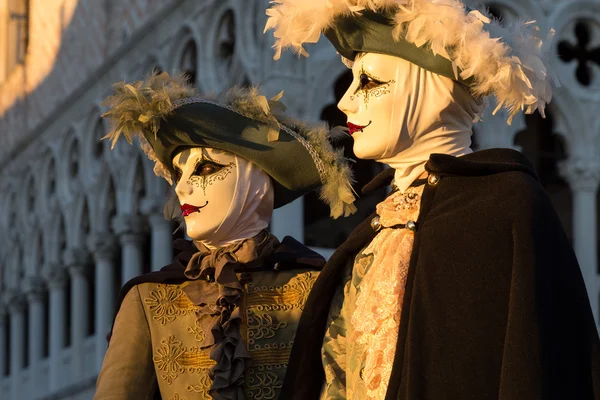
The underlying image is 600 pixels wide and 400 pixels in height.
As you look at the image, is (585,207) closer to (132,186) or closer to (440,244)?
(132,186)

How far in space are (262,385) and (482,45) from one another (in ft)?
4.53

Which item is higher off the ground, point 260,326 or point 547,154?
point 547,154

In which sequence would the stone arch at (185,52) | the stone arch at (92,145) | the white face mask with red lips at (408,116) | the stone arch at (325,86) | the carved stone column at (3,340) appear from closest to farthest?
the white face mask with red lips at (408,116)
the stone arch at (325,86)
the stone arch at (185,52)
the stone arch at (92,145)
the carved stone column at (3,340)

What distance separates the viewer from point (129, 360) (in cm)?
445

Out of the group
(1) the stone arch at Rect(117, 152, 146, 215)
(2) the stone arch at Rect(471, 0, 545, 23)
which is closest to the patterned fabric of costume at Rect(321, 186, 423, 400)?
(2) the stone arch at Rect(471, 0, 545, 23)

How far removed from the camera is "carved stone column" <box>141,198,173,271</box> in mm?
15653

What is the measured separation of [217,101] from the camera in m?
4.71

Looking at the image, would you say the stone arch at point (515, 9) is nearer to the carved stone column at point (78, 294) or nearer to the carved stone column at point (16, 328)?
the carved stone column at point (78, 294)

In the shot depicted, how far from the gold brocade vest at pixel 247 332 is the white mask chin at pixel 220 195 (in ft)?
0.58

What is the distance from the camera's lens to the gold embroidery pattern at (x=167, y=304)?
456 cm

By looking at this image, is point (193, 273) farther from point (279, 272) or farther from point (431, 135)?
point (431, 135)

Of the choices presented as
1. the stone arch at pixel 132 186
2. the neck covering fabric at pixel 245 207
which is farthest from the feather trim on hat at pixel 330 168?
the stone arch at pixel 132 186

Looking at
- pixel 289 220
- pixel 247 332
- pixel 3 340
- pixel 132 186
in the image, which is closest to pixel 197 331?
pixel 247 332

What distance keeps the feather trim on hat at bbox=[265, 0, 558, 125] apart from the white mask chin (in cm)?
93
